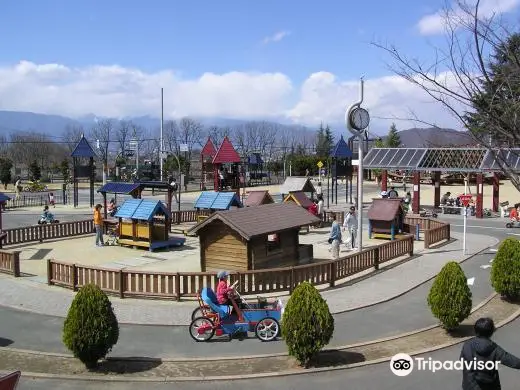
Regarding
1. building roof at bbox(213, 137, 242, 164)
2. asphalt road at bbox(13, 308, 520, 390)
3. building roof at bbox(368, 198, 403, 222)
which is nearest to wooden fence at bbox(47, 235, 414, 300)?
asphalt road at bbox(13, 308, 520, 390)

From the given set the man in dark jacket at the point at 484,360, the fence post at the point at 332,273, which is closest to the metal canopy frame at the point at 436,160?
the fence post at the point at 332,273

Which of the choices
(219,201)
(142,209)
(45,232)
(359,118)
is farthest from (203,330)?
(45,232)

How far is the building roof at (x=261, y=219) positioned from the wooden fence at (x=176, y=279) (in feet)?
5.35

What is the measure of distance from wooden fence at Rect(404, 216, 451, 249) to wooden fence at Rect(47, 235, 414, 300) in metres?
8.22

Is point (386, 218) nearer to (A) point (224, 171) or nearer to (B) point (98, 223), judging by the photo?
(A) point (224, 171)

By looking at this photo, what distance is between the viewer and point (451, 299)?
11750 millimetres

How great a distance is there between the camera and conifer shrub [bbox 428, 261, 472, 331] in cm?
1169

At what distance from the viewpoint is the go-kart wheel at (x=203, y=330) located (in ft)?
38.1

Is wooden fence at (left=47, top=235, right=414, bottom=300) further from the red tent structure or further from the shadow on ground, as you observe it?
the red tent structure

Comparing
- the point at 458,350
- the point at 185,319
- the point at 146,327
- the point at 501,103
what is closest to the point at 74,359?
the point at 146,327

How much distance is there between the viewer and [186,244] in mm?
25219

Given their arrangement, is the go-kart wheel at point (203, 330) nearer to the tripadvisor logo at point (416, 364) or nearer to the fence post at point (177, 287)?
the fence post at point (177, 287)

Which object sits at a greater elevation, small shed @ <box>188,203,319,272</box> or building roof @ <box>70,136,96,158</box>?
building roof @ <box>70,136,96,158</box>

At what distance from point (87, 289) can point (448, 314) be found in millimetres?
7321
